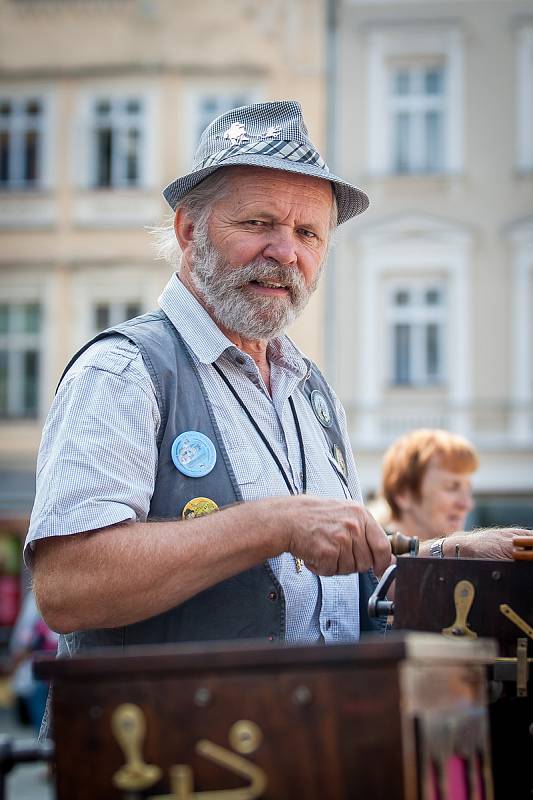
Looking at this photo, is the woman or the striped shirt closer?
the striped shirt

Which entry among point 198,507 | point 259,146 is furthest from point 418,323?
point 198,507

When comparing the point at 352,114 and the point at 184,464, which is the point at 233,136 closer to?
the point at 184,464

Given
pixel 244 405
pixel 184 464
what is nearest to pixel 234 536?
pixel 184 464

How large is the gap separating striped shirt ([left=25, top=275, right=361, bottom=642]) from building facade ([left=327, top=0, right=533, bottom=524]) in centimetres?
1146

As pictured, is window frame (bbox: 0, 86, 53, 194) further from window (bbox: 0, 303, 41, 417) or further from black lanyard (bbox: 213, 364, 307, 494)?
black lanyard (bbox: 213, 364, 307, 494)

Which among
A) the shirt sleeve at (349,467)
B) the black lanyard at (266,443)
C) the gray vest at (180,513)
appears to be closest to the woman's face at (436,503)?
the shirt sleeve at (349,467)

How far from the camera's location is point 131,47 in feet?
48.7

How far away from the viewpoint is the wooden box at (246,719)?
1.18 metres

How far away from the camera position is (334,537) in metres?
1.75

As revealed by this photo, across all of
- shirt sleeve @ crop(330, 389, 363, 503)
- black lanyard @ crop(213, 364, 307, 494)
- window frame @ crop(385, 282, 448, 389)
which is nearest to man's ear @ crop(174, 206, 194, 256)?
black lanyard @ crop(213, 364, 307, 494)

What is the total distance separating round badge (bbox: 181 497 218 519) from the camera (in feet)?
6.41

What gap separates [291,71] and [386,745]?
14.1 m

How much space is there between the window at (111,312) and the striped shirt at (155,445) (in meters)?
12.3

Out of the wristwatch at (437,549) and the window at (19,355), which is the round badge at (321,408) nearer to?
the wristwatch at (437,549)
